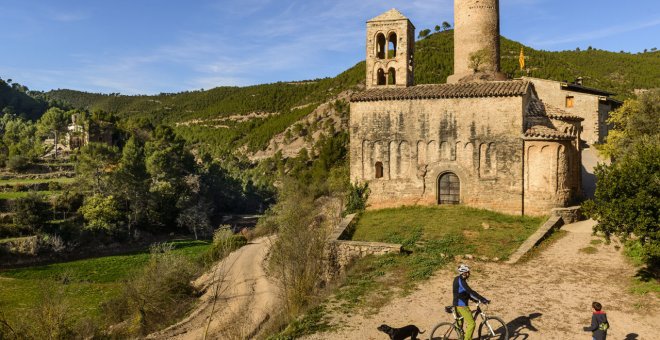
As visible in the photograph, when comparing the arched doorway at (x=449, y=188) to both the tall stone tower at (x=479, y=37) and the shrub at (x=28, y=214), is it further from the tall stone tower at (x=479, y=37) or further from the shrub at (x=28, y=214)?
the shrub at (x=28, y=214)

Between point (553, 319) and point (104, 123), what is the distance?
66.3 metres

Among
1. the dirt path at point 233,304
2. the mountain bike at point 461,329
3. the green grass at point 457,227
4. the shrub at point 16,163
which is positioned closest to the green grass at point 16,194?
the shrub at point 16,163

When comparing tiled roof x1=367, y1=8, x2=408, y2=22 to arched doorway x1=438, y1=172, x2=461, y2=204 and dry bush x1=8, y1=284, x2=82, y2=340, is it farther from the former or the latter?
dry bush x1=8, y1=284, x2=82, y2=340

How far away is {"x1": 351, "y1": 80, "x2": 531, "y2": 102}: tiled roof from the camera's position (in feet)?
66.9

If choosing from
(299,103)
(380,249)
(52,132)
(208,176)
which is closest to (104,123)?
(52,132)

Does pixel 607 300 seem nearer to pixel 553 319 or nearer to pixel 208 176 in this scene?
pixel 553 319

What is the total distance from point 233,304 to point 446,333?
13.2m

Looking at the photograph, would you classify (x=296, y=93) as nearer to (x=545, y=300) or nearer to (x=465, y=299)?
(x=545, y=300)

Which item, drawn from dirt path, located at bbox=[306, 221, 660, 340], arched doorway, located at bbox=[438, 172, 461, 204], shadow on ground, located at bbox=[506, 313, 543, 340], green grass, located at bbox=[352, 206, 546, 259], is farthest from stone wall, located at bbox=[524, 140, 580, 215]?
shadow on ground, located at bbox=[506, 313, 543, 340]

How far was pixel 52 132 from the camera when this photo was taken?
66062 millimetres

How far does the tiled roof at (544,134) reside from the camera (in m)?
19.4

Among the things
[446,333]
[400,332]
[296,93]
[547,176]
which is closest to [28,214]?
[547,176]

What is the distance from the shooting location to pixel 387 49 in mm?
24547

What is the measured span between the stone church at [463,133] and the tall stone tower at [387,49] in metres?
0.05
